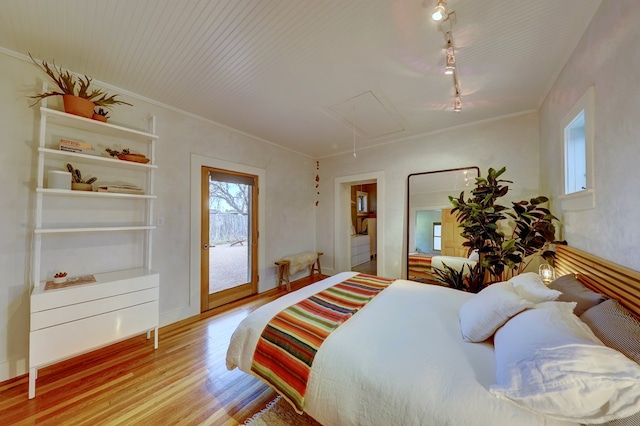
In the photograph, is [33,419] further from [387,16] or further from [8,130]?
[387,16]

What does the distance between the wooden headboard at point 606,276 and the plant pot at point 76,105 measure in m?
3.86

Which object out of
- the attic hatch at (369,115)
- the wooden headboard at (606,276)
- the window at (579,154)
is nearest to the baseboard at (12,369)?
the attic hatch at (369,115)

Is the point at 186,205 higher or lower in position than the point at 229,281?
higher

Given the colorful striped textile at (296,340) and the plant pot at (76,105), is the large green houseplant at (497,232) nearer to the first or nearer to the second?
the colorful striped textile at (296,340)

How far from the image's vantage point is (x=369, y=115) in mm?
2932

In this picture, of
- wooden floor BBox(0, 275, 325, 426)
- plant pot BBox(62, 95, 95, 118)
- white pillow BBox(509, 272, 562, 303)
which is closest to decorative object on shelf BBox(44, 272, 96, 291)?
wooden floor BBox(0, 275, 325, 426)

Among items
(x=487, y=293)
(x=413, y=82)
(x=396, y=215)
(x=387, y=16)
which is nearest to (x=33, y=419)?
(x=487, y=293)

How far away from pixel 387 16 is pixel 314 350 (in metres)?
2.14

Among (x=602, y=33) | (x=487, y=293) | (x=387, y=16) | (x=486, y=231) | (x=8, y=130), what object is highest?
(x=387, y=16)

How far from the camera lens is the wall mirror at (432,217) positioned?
3252mm

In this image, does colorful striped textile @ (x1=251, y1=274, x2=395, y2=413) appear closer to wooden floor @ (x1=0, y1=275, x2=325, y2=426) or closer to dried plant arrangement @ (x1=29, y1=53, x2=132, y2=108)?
wooden floor @ (x1=0, y1=275, x2=325, y2=426)

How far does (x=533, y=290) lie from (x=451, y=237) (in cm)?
205

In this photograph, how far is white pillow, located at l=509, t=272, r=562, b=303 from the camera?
1.27 m

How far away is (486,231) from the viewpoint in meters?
2.46
